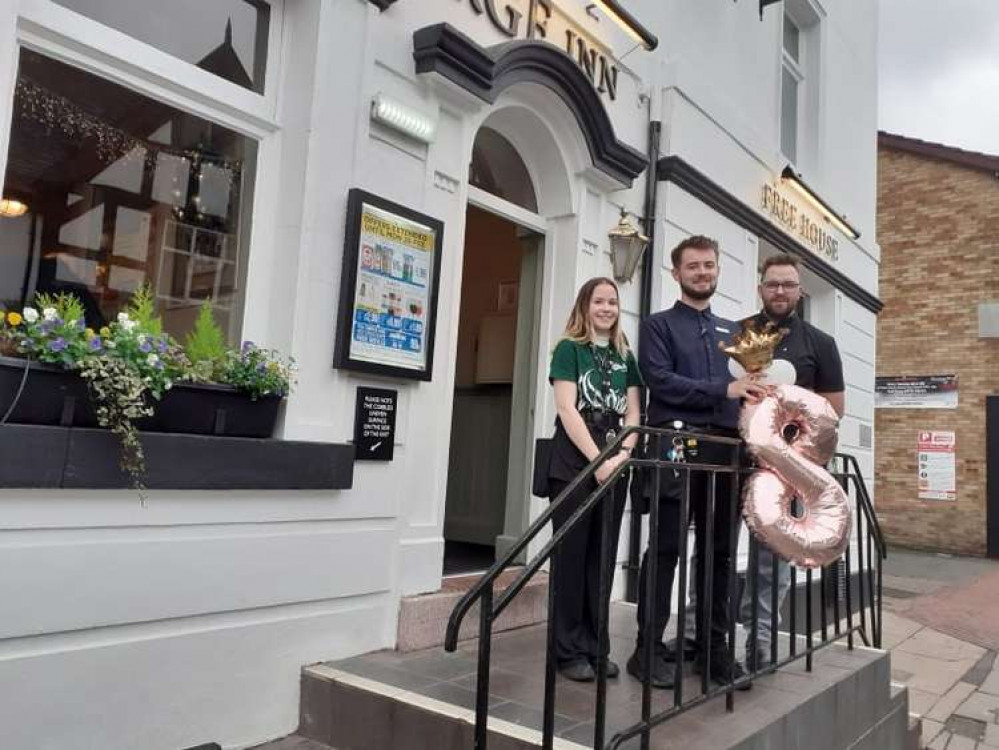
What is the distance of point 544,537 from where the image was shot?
477 cm

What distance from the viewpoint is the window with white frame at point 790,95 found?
8359 mm

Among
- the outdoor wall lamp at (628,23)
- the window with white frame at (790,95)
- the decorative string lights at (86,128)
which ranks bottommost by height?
the decorative string lights at (86,128)

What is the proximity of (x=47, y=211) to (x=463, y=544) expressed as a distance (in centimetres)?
369

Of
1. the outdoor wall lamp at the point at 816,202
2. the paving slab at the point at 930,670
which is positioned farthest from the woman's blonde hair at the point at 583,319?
the outdoor wall lamp at the point at 816,202

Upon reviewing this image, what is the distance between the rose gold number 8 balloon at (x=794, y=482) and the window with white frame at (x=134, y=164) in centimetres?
218

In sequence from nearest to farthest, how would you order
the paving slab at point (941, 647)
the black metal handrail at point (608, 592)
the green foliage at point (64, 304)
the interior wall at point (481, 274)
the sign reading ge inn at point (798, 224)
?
the black metal handrail at point (608, 592)
the green foliage at point (64, 304)
the interior wall at point (481, 274)
the paving slab at point (941, 647)
the sign reading ge inn at point (798, 224)

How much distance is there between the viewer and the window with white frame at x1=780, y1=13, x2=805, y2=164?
8.36 meters

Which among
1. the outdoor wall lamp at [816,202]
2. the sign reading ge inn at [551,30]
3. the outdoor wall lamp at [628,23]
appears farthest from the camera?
the outdoor wall lamp at [816,202]

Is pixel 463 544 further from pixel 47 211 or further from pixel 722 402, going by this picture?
pixel 47 211

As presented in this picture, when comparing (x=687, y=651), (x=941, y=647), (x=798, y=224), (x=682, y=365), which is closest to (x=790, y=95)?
(x=798, y=224)

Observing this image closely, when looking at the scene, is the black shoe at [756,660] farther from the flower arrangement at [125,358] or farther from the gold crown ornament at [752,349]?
the flower arrangement at [125,358]

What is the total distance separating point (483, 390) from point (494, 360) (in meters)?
0.27

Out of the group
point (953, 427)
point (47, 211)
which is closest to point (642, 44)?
point (47, 211)

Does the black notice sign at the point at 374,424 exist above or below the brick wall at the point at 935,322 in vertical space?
below
